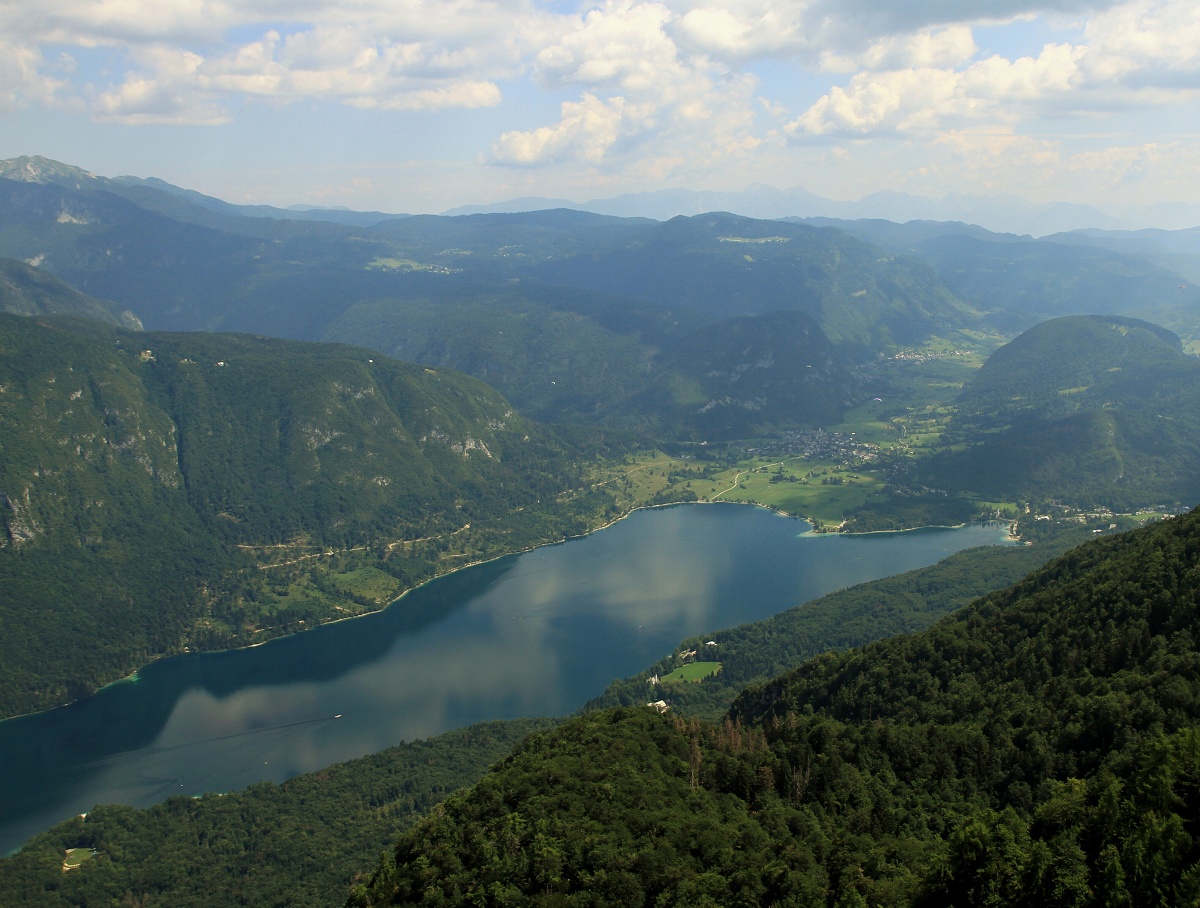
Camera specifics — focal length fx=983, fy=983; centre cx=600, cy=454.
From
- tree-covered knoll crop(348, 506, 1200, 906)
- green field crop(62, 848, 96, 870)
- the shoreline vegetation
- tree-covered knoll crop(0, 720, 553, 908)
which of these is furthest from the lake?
tree-covered knoll crop(348, 506, 1200, 906)

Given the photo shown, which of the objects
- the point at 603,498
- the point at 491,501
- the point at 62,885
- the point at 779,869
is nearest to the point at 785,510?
the point at 603,498

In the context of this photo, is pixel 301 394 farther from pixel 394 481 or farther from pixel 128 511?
pixel 128 511

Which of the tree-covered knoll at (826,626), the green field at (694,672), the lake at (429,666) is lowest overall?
the lake at (429,666)

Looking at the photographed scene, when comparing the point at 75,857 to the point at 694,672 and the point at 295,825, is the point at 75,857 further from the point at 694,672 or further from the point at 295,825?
the point at 694,672

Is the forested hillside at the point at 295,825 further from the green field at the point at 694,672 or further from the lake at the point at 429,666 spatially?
the lake at the point at 429,666

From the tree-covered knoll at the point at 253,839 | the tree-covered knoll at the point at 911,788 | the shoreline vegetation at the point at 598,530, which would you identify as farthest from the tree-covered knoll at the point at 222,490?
the tree-covered knoll at the point at 911,788
